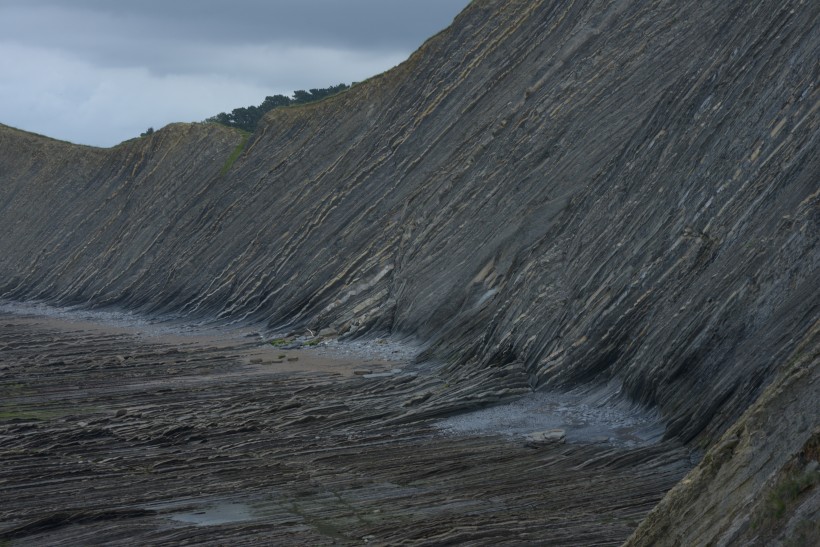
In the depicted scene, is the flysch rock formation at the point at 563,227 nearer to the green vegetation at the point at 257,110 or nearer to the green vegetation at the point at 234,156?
the green vegetation at the point at 234,156

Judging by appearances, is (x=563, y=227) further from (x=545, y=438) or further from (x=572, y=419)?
(x=545, y=438)

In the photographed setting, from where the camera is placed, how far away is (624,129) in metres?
31.1

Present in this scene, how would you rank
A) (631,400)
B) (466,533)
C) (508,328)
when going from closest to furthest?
(466,533)
(631,400)
(508,328)

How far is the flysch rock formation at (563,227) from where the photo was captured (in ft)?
58.3

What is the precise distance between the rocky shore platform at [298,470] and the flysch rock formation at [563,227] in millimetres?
1580

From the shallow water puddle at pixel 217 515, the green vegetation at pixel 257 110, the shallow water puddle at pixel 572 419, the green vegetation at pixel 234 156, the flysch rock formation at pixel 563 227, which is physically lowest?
the shallow water puddle at pixel 217 515

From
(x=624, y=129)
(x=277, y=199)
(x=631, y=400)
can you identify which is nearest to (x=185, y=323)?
(x=277, y=199)

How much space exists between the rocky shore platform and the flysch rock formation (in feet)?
5.18

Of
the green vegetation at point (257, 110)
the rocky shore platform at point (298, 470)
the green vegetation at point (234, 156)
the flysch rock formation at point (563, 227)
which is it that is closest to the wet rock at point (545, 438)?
the rocky shore platform at point (298, 470)

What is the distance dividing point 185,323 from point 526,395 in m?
26.5

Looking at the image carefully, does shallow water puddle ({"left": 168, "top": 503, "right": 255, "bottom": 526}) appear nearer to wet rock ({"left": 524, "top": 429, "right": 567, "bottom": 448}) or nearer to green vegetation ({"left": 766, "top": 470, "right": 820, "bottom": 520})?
wet rock ({"left": 524, "top": 429, "right": 567, "bottom": 448})

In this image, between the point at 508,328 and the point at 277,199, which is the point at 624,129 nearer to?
the point at 508,328

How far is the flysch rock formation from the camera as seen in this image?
17.8 meters

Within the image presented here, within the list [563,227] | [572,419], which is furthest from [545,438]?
[563,227]
